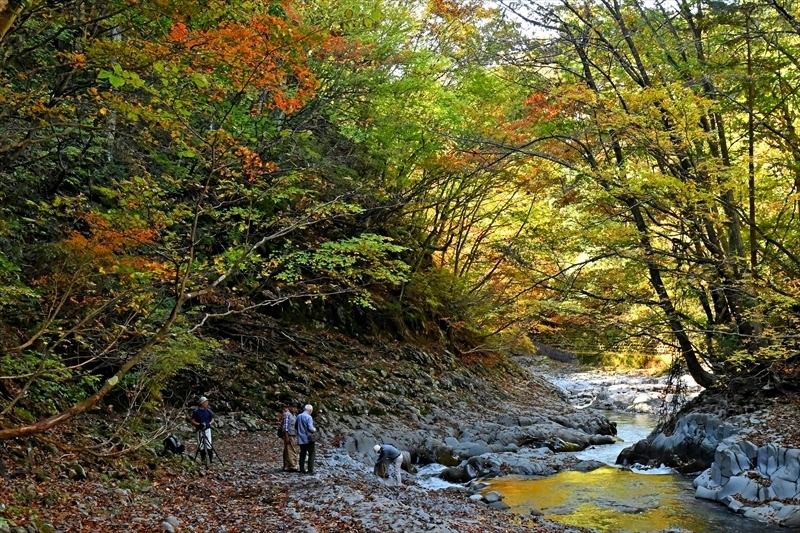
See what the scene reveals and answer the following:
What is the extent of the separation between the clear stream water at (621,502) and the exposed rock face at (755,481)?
27 cm

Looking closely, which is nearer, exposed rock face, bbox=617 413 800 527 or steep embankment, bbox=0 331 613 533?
steep embankment, bbox=0 331 613 533

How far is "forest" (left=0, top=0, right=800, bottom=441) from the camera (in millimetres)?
6953

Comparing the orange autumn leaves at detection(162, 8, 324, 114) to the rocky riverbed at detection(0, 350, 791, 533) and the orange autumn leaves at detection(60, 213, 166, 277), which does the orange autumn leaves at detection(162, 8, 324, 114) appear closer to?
the orange autumn leaves at detection(60, 213, 166, 277)

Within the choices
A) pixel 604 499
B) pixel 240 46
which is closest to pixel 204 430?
pixel 240 46

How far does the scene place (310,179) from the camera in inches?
602

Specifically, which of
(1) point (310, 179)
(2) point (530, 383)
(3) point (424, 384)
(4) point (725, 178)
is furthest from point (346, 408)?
(2) point (530, 383)

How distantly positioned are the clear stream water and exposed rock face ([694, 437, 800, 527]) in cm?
27

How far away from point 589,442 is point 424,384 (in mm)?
5732

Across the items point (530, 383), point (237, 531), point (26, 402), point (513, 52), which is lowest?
point (530, 383)

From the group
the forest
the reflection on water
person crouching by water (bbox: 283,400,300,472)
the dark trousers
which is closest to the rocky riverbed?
the dark trousers

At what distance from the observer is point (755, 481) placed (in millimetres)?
11117

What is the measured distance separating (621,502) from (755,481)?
2.53 meters

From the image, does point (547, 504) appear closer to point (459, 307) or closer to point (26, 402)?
point (26, 402)

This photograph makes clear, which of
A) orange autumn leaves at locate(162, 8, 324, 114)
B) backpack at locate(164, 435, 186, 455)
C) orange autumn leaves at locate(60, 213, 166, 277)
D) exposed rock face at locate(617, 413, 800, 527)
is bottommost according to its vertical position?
exposed rock face at locate(617, 413, 800, 527)
